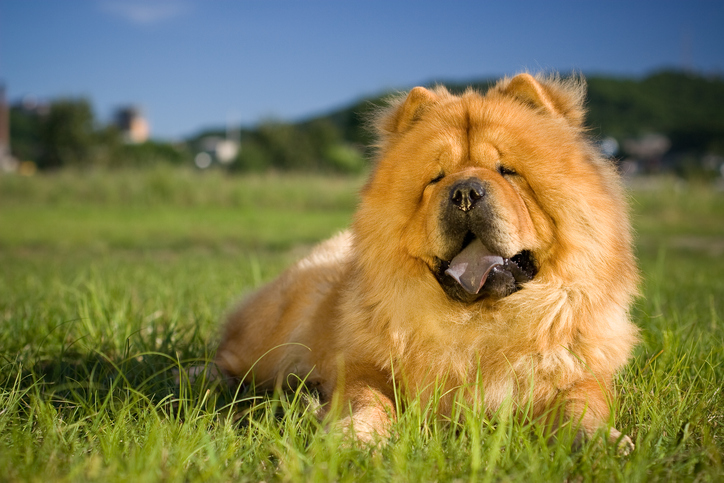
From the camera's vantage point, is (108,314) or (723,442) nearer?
(723,442)

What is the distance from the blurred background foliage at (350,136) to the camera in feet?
72.5

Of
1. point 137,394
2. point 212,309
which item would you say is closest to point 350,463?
point 137,394

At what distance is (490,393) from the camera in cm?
174

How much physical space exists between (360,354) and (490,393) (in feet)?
1.56

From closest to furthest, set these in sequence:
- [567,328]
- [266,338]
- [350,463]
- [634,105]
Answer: [350,463] → [567,328] → [266,338] → [634,105]

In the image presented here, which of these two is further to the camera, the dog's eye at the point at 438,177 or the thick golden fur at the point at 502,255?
the dog's eye at the point at 438,177

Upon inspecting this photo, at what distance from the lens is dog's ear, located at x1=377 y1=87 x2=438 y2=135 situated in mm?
2070

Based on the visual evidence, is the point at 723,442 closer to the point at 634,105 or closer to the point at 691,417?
the point at 691,417

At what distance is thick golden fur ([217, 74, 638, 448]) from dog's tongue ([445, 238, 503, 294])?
1.7 inches

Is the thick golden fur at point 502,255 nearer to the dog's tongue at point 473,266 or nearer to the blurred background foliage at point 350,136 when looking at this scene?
the dog's tongue at point 473,266

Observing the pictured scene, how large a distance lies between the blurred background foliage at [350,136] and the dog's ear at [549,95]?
0.22 ft

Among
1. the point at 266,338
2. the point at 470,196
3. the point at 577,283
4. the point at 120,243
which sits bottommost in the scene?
the point at 120,243

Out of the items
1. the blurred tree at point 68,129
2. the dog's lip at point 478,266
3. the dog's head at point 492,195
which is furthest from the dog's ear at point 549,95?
the blurred tree at point 68,129

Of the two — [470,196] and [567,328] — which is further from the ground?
[470,196]
